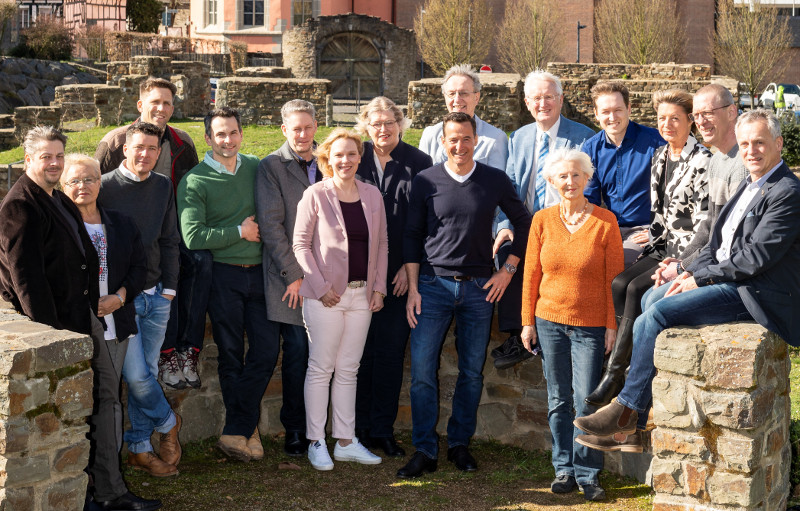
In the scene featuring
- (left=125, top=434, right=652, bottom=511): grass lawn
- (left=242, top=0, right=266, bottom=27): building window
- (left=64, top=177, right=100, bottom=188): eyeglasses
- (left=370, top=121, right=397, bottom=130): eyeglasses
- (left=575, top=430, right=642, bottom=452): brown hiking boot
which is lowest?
(left=125, top=434, right=652, bottom=511): grass lawn

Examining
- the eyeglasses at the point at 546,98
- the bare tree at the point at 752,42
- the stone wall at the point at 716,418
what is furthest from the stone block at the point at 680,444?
the bare tree at the point at 752,42

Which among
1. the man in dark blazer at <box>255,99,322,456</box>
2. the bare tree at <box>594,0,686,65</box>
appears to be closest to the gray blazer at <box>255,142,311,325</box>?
the man in dark blazer at <box>255,99,322,456</box>

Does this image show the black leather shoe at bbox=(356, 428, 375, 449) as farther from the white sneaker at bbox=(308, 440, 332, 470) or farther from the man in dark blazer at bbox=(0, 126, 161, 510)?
the man in dark blazer at bbox=(0, 126, 161, 510)

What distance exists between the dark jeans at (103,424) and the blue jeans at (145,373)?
1.11 ft

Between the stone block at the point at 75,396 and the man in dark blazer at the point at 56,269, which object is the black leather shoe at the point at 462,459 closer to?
the man in dark blazer at the point at 56,269

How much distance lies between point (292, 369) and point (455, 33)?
28.9m

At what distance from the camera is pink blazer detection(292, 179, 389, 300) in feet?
19.0

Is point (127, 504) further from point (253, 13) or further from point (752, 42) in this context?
point (253, 13)

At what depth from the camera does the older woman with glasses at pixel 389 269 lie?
6074mm

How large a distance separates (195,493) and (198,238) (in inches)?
61.8

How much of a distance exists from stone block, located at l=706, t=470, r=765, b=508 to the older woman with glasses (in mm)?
2196

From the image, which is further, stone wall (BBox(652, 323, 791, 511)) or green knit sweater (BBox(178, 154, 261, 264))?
green knit sweater (BBox(178, 154, 261, 264))

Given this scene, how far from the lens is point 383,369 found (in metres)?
6.22

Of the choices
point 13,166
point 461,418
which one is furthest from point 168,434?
point 13,166
